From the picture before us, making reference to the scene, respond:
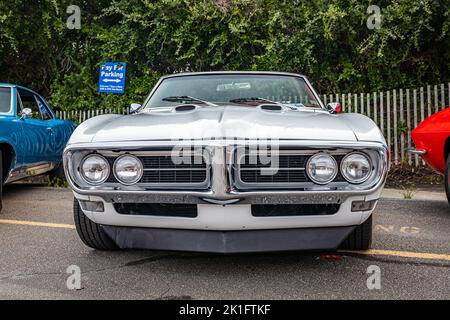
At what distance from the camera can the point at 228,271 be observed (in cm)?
302

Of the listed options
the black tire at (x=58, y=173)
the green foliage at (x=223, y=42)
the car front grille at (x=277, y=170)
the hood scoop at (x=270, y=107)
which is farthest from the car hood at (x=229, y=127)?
the green foliage at (x=223, y=42)

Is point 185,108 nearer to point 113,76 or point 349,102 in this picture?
point 349,102

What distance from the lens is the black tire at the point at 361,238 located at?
3277 millimetres

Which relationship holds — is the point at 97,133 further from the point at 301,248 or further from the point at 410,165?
the point at 410,165

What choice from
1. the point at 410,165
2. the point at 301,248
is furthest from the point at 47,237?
the point at 410,165

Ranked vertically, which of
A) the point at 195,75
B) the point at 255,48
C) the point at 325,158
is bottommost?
the point at 325,158

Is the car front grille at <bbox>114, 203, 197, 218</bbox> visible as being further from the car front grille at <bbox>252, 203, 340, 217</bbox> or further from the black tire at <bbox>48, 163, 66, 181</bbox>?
the black tire at <bbox>48, 163, 66, 181</bbox>

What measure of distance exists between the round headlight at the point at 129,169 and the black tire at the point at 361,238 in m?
1.50

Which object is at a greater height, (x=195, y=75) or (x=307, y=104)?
(x=195, y=75)

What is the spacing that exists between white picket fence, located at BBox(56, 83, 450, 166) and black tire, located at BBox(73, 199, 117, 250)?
6094mm

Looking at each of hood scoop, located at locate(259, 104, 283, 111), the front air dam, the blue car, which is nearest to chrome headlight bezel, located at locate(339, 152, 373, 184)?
the front air dam

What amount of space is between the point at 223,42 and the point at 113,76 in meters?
2.51

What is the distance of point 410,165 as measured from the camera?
8062mm

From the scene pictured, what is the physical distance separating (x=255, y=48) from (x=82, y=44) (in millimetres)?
4319
